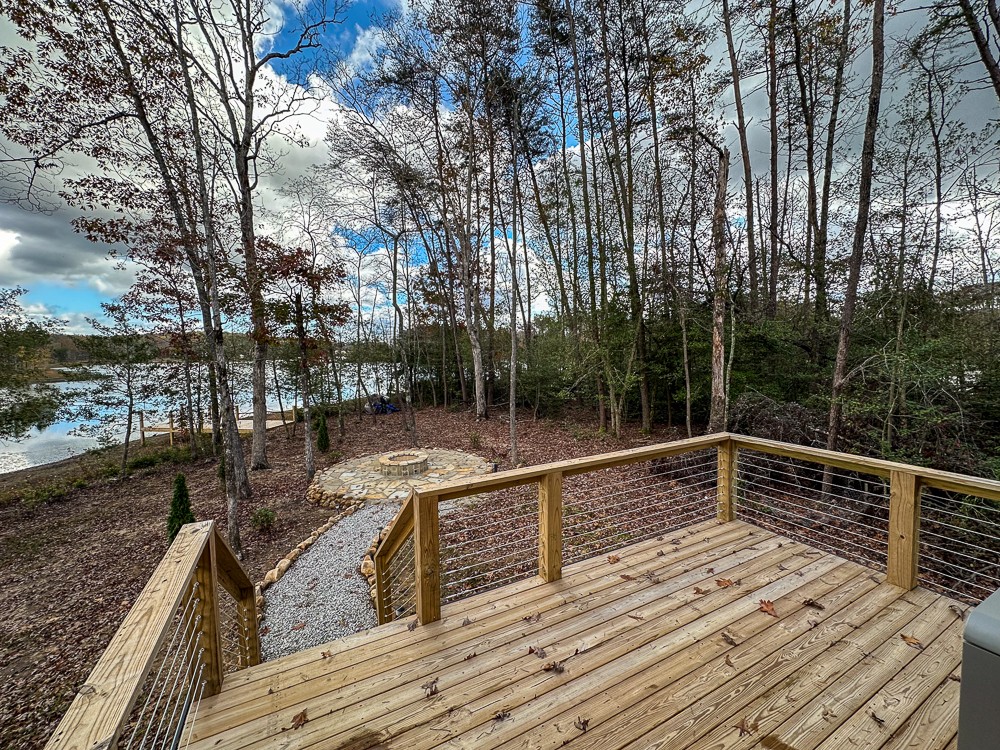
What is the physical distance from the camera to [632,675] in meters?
1.62

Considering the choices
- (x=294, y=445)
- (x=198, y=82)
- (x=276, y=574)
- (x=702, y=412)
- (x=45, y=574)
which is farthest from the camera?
(x=294, y=445)

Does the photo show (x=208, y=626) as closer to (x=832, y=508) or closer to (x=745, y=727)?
(x=745, y=727)

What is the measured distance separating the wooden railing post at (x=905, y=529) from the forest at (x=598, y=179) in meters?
2.21

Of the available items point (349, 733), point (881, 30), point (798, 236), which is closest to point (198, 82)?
point (349, 733)

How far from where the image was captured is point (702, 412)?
27.0 feet

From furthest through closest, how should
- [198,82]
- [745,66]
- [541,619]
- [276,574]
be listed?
[745,66] < [198,82] < [276,574] < [541,619]

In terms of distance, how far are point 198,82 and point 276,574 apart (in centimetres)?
730

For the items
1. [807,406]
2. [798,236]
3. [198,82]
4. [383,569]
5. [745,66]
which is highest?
[745,66]

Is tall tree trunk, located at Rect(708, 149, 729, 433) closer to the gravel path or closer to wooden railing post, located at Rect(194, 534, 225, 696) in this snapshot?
the gravel path

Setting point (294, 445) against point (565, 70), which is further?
point (294, 445)

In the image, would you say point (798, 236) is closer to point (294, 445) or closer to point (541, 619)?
point (541, 619)

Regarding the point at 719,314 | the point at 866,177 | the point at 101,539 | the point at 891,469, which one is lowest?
the point at 101,539

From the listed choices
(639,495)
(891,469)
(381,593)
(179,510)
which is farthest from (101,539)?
(891,469)

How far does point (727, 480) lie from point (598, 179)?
29.0 feet
